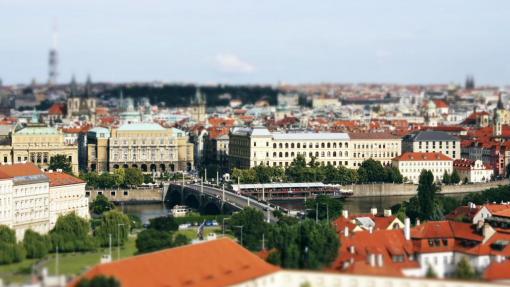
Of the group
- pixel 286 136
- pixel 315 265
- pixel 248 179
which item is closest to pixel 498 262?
pixel 315 265

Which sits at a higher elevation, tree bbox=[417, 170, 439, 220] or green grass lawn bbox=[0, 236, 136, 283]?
tree bbox=[417, 170, 439, 220]

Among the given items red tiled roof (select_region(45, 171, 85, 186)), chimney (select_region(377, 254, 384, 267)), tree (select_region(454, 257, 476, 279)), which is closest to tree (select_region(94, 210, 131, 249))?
red tiled roof (select_region(45, 171, 85, 186))

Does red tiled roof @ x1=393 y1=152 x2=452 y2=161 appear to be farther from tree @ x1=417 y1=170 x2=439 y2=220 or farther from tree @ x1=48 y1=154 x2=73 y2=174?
tree @ x1=417 y1=170 x2=439 y2=220

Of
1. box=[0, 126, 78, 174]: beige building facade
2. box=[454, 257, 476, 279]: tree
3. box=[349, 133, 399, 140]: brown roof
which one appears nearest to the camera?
box=[454, 257, 476, 279]: tree

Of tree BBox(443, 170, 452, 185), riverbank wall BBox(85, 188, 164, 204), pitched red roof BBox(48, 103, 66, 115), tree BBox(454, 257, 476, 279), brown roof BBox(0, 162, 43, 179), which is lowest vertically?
riverbank wall BBox(85, 188, 164, 204)

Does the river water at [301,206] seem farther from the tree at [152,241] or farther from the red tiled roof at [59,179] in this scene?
the tree at [152,241]

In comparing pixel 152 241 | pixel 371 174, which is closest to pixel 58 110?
pixel 371 174

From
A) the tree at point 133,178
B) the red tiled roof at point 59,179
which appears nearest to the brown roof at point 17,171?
the red tiled roof at point 59,179

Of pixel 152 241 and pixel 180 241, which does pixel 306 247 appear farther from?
pixel 152 241
